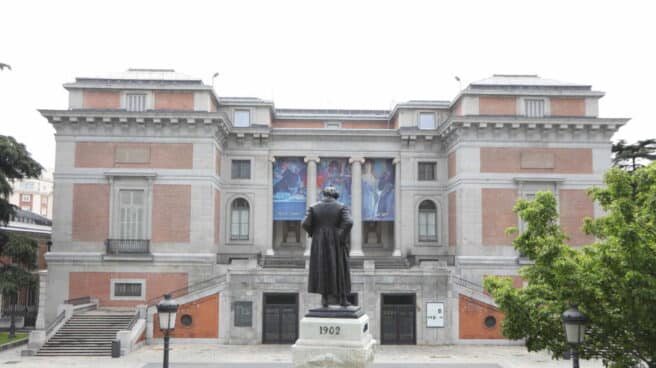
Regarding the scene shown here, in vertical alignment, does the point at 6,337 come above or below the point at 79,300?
below

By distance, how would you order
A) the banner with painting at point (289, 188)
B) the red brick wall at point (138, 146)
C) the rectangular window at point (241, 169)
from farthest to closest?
the rectangular window at point (241, 169) < the banner with painting at point (289, 188) < the red brick wall at point (138, 146)

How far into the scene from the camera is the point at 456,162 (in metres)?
36.9

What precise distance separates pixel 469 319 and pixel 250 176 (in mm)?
15073

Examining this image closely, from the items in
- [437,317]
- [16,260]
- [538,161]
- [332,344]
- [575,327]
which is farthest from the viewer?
[538,161]

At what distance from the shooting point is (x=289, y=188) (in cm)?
3972

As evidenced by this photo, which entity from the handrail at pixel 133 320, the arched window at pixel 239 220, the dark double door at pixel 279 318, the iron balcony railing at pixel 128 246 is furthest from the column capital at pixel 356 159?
the handrail at pixel 133 320

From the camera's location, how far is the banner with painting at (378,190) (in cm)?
3984

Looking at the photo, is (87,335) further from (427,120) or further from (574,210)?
(574,210)

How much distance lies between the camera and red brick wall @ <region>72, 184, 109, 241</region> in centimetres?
3519

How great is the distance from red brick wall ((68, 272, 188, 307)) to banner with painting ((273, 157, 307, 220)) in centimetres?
730

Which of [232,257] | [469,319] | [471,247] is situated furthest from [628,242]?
[232,257]

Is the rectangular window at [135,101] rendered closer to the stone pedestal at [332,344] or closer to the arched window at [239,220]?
the arched window at [239,220]

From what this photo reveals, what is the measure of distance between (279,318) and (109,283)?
9.26 metres

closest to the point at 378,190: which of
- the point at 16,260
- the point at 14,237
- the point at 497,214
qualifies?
the point at 497,214
